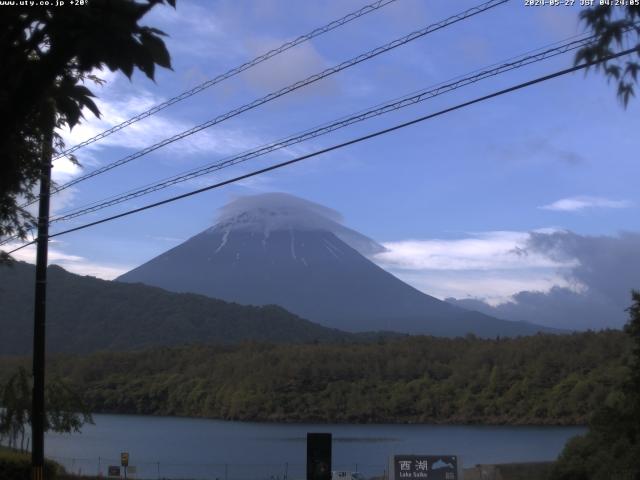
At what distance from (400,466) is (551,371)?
191ft

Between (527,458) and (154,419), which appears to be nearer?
(527,458)

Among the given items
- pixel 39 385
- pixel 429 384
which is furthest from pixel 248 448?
pixel 39 385

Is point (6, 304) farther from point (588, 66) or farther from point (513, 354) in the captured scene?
point (588, 66)

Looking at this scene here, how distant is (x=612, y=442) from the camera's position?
22.1 meters

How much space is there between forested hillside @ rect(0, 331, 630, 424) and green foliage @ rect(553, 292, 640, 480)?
50.9m

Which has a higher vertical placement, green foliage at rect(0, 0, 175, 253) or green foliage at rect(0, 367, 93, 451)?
green foliage at rect(0, 0, 175, 253)

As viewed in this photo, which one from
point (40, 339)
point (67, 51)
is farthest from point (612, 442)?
point (67, 51)

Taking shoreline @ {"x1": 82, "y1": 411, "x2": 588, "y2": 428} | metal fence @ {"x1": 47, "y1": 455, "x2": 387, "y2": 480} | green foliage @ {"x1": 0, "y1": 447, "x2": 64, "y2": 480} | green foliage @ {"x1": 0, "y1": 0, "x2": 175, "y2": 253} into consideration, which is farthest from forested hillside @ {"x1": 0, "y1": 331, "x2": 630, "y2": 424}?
green foliage @ {"x1": 0, "y1": 0, "x2": 175, "y2": 253}

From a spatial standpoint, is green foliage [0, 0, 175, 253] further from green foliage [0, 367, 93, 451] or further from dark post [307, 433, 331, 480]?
green foliage [0, 367, 93, 451]

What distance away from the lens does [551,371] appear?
8094 cm

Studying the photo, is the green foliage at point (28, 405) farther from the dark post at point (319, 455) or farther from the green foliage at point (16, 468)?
the dark post at point (319, 455)

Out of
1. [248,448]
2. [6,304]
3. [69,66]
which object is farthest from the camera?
[6,304]

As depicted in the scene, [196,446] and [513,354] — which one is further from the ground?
[513,354]

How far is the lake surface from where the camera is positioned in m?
50.3
